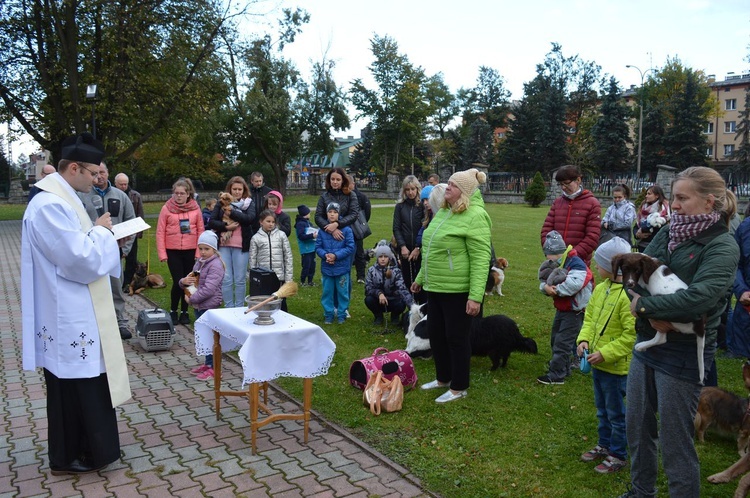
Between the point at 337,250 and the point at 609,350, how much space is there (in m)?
4.63

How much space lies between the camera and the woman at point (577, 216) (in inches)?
244

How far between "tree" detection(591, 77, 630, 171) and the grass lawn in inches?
1672

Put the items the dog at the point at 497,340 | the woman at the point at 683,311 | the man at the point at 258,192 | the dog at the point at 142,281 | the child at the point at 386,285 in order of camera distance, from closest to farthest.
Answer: the woman at the point at 683,311, the dog at the point at 497,340, the child at the point at 386,285, the man at the point at 258,192, the dog at the point at 142,281

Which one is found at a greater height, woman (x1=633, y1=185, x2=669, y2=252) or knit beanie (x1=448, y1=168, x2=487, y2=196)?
knit beanie (x1=448, y1=168, x2=487, y2=196)

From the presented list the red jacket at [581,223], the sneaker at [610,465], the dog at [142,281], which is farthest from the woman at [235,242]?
the sneaker at [610,465]

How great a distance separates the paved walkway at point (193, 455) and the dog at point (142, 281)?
15.9ft

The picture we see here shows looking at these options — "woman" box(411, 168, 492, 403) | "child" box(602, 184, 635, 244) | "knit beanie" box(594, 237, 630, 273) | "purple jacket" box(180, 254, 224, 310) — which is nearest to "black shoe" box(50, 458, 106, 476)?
"purple jacket" box(180, 254, 224, 310)

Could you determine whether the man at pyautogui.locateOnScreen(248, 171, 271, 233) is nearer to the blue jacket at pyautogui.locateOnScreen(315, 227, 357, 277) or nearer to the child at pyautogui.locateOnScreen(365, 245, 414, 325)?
the blue jacket at pyautogui.locateOnScreen(315, 227, 357, 277)

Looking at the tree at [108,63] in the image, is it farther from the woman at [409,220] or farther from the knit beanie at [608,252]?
the knit beanie at [608,252]

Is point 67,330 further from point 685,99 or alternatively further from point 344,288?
point 685,99

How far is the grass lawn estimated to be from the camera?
395cm

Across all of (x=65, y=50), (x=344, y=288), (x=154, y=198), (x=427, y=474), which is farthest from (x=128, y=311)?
(x=154, y=198)

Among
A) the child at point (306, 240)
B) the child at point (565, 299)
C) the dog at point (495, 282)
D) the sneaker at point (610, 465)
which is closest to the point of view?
the sneaker at point (610, 465)

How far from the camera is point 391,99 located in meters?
51.0
